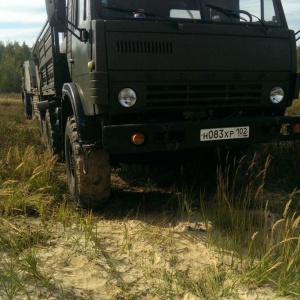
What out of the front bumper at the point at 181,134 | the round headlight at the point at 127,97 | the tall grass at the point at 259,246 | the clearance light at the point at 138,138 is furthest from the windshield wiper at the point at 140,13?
the tall grass at the point at 259,246

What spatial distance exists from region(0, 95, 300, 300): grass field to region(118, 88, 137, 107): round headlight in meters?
1.06

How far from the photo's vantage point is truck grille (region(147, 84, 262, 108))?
3.73 metres

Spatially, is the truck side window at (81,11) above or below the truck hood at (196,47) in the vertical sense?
above

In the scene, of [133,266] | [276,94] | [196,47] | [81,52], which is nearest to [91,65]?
[81,52]

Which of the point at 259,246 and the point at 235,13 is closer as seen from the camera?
the point at 259,246

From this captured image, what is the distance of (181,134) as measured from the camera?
146 inches

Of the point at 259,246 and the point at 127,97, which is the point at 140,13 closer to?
the point at 127,97

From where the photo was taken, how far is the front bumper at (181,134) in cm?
350

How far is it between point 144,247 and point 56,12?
7.56 feet

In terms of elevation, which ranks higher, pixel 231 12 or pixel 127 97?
pixel 231 12

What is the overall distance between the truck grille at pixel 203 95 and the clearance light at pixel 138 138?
1.08ft

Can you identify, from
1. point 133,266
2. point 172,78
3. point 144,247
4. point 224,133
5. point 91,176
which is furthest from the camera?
point 91,176

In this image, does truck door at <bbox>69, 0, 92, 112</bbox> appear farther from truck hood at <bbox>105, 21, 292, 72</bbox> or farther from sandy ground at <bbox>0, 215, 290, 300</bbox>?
sandy ground at <bbox>0, 215, 290, 300</bbox>

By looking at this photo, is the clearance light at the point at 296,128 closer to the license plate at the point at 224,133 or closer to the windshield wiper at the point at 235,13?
the license plate at the point at 224,133
